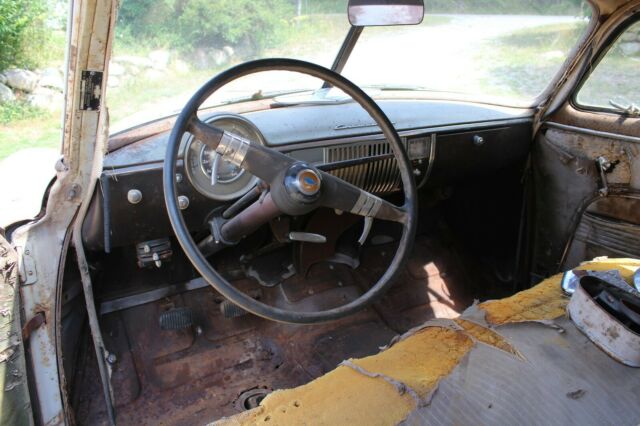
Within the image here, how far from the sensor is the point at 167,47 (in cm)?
189

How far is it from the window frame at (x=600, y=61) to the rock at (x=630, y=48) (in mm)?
45

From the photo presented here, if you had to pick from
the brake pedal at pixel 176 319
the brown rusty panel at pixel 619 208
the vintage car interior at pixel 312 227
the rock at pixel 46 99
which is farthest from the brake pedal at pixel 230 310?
the brown rusty panel at pixel 619 208

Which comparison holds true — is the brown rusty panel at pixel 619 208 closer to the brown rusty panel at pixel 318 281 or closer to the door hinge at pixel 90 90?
the brown rusty panel at pixel 318 281

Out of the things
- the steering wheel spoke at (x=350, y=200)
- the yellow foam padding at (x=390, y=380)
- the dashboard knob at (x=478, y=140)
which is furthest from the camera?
the dashboard knob at (x=478, y=140)

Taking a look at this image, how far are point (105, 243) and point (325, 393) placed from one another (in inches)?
39.8

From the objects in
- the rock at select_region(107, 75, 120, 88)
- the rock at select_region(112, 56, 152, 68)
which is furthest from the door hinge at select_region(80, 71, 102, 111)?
the rock at select_region(112, 56, 152, 68)

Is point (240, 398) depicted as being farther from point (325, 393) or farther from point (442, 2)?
point (442, 2)

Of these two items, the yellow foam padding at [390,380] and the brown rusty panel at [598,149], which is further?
the brown rusty panel at [598,149]

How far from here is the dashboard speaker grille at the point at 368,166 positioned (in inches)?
88.3

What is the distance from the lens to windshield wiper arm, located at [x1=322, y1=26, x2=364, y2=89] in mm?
2486

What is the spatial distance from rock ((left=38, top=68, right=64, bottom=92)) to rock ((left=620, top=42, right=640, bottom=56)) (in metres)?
2.36

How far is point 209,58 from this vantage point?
202 cm

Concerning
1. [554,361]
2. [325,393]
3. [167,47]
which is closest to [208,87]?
[167,47]

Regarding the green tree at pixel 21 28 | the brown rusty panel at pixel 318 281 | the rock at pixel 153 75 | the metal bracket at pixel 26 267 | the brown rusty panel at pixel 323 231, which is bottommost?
the brown rusty panel at pixel 318 281
